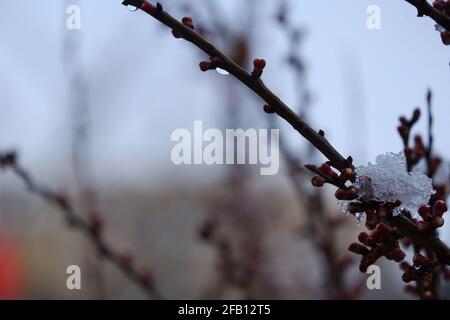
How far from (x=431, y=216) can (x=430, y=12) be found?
29cm

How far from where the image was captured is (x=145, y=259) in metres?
6.25

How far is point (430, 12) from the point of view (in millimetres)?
→ 873

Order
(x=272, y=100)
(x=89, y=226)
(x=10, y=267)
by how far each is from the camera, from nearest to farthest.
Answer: (x=272, y=100), (x=89, y=226), (x=10, y=267)

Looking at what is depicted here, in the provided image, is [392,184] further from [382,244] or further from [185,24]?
[185,24]

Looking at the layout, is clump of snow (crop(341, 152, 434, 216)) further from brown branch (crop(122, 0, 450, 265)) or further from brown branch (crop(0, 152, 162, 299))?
brown branch (crop(0, 152, 162, 299))

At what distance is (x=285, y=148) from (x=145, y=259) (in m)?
4.17

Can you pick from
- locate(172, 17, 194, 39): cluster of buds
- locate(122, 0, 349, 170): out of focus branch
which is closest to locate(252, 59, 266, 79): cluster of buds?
locate(122, 0, 349, 170): out of focus branch

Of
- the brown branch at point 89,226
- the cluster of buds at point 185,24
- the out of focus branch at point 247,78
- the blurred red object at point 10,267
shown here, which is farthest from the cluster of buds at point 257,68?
the blurred red object at point 10,267

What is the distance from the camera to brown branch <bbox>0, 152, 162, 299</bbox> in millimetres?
2010

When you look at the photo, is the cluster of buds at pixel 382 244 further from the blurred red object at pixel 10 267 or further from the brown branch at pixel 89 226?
the blurred red object at pixel 10 267

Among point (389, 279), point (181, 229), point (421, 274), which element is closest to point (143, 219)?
point (181, 229)

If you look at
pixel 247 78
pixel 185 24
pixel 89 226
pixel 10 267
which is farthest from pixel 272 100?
pixel 10 267

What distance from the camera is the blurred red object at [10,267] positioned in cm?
648
